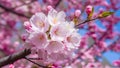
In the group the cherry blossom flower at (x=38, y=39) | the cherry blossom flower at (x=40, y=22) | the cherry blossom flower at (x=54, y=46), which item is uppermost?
the cherry blossom flower at (x=40, y=22)

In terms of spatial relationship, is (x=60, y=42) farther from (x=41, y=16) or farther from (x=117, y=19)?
(x=117, y=19)

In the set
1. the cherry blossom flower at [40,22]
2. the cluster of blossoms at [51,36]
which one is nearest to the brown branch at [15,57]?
the cluster of blossoms at [51,36]

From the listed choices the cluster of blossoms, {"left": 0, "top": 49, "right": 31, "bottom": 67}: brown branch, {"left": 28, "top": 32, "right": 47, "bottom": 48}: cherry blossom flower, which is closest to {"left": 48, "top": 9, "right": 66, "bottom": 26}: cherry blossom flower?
the cluster of blossoms

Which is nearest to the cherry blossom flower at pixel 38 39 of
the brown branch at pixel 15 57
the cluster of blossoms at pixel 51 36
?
the cluster of blossoms at pixel 51 36

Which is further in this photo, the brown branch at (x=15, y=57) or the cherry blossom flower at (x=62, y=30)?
the brown branch at (x=15, y=57)

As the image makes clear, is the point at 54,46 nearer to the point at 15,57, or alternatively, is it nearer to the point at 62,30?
the point at 62,30

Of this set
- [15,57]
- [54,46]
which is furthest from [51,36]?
[15,57]

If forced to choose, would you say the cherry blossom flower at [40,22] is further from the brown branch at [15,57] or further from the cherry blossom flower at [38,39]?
the brown branch at [15,57]

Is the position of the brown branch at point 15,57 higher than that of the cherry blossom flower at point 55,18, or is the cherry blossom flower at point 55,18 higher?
the cherry blossom flower at point 55,18

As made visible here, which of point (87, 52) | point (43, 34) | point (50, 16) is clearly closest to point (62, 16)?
point (50, 16)
